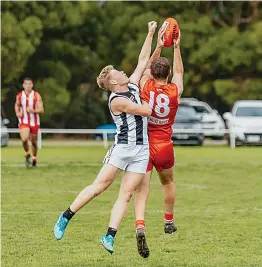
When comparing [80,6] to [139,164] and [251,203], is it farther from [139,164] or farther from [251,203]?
[139,164]

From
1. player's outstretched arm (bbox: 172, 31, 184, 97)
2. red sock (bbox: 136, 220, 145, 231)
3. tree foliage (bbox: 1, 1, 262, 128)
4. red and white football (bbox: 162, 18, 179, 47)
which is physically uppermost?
red and white football (bbox: 162, 18, 179, 47)

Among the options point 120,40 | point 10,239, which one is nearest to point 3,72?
point 120,40

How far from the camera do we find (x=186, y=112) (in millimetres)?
39688

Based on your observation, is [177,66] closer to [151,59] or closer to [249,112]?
[151,59]

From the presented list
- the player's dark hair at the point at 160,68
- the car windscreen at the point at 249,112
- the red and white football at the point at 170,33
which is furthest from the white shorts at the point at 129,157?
the car windscreen at the point at 249,112

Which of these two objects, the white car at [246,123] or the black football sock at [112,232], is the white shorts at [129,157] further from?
→ the white car at [246,123]

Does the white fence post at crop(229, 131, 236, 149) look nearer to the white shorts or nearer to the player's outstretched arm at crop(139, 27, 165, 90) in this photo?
the player's outstretched arm at crop(139, 27, 165, 90)

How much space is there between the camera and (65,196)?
54.4ft

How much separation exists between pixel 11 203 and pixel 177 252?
5536mm

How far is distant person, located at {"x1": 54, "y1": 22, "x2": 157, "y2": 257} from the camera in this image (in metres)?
10.2

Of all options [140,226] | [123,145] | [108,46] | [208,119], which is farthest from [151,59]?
[108,46]

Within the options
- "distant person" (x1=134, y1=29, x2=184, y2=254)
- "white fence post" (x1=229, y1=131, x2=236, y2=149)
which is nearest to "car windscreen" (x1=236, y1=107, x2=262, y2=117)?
"white fence post" (x1=229, y1=131, x2=236, y2=149)

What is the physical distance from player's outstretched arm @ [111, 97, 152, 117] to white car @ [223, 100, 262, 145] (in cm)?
2849

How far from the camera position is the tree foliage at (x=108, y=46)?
46406mm
